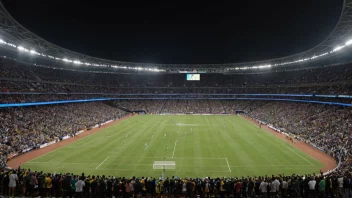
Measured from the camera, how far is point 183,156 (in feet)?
96.0

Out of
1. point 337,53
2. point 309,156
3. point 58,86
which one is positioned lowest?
point 309,156

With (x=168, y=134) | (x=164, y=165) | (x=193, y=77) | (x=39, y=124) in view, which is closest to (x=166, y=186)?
(x=164, y=165)

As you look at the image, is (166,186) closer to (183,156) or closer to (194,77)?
(183,156)

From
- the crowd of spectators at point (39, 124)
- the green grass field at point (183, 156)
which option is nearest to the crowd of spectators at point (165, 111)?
the crowd of spectators at point (39, 124)

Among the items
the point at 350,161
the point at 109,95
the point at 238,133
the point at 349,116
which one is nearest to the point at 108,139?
the point at 238,133

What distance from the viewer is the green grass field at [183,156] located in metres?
24.4

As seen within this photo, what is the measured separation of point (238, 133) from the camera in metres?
44.3

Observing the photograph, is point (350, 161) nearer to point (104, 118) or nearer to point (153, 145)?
point (153, 145)

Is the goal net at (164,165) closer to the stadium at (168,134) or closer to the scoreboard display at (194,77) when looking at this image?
the stadium at (168,134)

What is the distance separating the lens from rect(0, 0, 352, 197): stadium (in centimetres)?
1355

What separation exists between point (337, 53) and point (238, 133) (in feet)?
96.1

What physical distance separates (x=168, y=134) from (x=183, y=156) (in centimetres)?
1423

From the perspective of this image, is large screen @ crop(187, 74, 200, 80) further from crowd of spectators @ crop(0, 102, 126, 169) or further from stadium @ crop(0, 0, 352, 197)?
crowd of spectators @ crop(0, 102, 126, 169)

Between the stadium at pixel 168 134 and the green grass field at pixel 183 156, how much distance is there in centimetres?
14
